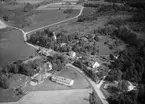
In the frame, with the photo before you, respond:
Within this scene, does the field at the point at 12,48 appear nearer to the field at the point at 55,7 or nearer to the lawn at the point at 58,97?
the lawn at the point at 58,97

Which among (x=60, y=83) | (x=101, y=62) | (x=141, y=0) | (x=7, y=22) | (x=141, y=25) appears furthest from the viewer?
(x=141, y=0)

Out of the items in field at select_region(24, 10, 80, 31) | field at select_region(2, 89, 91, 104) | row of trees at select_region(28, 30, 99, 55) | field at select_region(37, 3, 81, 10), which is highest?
field at select_region(37, 3, 81, 10)

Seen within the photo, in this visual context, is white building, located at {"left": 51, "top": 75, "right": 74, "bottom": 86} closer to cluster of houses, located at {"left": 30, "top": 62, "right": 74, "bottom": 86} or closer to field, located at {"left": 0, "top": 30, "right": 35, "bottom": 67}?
cluster of houses, located at {"left": 30, "top": 62, "right": 74, "bottom": 86}

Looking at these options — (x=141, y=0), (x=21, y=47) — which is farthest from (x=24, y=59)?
(x=141, y=0)

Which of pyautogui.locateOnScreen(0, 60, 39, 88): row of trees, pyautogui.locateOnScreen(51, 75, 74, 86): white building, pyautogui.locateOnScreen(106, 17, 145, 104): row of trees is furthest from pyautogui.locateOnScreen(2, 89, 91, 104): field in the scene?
pyautogui.locateOnScreen(0, 60, 39, 88): row of trees

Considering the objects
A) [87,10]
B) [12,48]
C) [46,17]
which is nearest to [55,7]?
[46,17]

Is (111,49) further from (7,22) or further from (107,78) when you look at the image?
(7,22)

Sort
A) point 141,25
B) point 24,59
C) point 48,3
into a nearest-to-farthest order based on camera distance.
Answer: point 24,59 → point 141,25 → point 48,3

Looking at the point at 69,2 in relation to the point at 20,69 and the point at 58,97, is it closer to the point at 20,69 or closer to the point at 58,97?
the point at 20,69
